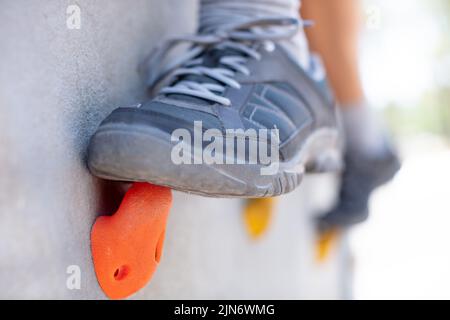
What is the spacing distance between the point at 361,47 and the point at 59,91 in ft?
2.17

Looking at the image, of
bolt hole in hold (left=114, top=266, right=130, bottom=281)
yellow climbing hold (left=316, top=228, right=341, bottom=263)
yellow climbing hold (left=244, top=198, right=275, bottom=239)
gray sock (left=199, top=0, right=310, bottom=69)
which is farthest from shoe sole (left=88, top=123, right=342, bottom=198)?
yellow climbing hold (left=316, top=228, right=341, bottom=263)

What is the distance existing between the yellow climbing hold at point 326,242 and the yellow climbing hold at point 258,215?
12.3 inches

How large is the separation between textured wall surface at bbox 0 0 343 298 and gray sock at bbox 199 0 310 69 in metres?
0.05

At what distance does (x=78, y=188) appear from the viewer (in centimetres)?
53

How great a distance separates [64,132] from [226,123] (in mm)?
151

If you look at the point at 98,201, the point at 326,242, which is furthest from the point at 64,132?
the point at 326,242

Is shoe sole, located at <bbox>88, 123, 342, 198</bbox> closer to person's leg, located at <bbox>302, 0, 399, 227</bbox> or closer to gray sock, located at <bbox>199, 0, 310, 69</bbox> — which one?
gray sock, located at <bbox>199, 0, 310, 69</bbox>

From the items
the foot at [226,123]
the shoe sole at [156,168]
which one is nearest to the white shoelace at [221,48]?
the foot at [226,123]

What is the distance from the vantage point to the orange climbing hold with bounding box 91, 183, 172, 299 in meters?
0.55

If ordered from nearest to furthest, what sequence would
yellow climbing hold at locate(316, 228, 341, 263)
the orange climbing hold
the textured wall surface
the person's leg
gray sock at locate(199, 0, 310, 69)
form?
the textured wall surface, the orange climbing hold, gray sock at locate(199, 0, 310, 69), the person's leg, yellow climbing hold at locate(316, 228, 341, 263)

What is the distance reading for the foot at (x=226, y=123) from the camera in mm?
494

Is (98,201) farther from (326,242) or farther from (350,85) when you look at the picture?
(326,242)
